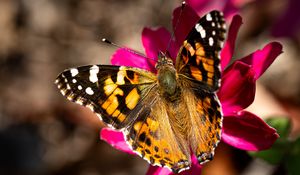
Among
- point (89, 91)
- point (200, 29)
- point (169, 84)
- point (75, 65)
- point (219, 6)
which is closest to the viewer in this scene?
point (200, 29)

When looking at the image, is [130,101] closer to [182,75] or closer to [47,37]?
[182,75]

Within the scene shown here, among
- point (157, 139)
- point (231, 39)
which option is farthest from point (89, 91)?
point (231, 39)

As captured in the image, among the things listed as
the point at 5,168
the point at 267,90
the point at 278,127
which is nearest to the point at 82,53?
the point at 5,168

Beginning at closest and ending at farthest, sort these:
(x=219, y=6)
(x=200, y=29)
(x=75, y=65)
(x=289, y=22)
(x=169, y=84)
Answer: (x=200, y=29) → (x=169, y=84) → (x=219, y=6) → (x=289, y=22) → (x=75, y=65)

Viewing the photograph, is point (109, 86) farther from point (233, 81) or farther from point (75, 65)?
A: point (75, 65)

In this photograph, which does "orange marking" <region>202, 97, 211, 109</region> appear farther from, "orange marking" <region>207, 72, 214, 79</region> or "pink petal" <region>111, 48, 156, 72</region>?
"pink petal" <region>111, 48, 156, 72</region>

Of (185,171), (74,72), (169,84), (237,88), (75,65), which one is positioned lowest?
(185,171)

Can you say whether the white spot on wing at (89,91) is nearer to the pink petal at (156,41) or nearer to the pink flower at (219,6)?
the pink petal at (156,41)
